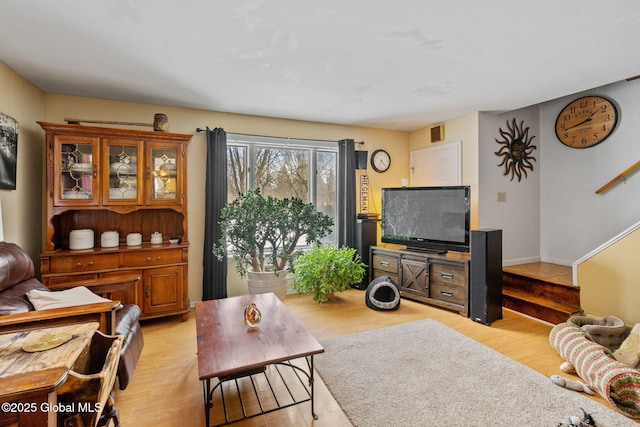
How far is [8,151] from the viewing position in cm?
247

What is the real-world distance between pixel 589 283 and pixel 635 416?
1.64 m

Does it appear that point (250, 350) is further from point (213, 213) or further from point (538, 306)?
point (538, 306)

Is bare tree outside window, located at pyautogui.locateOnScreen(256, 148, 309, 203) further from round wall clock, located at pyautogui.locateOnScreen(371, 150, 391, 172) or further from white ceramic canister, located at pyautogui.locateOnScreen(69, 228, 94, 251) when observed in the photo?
white ceramic canister, located at pyautogui.locateOnScreen(69, 228, 94, 251)

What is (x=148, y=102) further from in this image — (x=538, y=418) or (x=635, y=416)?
(x=635, y=416)

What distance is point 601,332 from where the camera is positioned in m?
2.53

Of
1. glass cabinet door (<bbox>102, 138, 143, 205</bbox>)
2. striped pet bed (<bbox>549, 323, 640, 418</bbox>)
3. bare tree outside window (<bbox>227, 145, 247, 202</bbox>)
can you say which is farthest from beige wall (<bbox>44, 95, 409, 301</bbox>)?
striped pet bed (<bbox>549, 323, 640, 418</bbox>)

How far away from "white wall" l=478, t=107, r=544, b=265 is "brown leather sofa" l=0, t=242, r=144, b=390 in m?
3.86

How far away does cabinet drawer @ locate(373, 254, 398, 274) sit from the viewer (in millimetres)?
4054

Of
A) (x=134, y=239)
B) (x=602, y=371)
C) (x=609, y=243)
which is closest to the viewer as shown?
(x=602, y=371)

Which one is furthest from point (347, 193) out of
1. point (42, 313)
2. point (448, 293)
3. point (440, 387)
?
point (42, 313)

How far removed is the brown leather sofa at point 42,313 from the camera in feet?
5.34

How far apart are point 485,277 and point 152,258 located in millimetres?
3433

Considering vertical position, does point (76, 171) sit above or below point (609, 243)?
above

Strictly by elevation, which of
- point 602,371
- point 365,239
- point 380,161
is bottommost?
point 602,371
